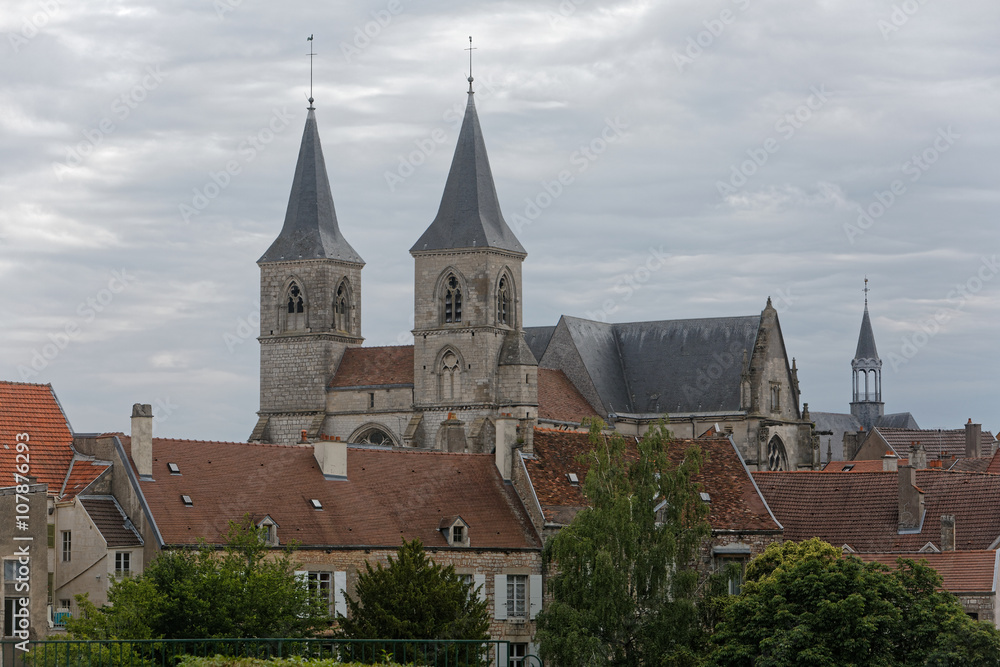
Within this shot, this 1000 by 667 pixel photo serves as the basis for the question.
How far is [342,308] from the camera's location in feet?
317

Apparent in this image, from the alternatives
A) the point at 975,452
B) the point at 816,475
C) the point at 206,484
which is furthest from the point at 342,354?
the point at 206,484

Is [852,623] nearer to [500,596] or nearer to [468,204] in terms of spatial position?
[500,596]

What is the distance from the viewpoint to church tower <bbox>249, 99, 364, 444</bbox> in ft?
309

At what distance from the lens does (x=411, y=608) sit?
37.0 m

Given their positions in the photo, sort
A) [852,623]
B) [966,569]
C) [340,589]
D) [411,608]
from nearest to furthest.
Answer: [852,623] → [411,608] → [340,589] → [966,569]

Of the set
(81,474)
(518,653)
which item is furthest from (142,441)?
(518,653)

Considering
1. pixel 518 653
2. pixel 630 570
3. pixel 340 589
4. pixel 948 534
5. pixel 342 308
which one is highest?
pixel 342 308

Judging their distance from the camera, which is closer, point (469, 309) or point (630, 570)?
point (630, 570)

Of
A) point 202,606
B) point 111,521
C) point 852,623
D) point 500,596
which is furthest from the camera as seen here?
point 500,596

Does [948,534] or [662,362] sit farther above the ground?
[662,362]

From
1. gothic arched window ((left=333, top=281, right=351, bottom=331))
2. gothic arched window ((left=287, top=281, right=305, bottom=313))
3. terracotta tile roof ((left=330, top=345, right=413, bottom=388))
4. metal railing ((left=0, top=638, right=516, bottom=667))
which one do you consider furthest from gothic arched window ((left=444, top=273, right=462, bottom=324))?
metal railing ((left=0, top=638, right=516, bottom=667))

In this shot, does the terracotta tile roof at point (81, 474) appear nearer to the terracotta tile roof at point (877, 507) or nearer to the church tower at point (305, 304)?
the terracotta tile roof at point (877, 507)

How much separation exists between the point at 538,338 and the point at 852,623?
63.7 meters

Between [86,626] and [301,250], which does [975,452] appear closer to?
[301,250]
